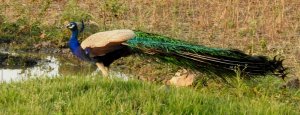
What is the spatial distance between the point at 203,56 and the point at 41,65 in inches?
114

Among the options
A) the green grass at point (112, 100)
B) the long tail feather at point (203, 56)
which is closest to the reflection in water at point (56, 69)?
the long tail feather at point (203, 56)

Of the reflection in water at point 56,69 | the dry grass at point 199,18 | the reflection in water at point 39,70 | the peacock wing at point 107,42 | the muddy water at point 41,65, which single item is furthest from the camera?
the dry grass at point 199,18

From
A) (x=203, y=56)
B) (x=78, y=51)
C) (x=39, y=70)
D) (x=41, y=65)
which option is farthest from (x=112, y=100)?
(x=41, y=65)

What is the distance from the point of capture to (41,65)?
846 cm

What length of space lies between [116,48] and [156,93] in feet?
4.98

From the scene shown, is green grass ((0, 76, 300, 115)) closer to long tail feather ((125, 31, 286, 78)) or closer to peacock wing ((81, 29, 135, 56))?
long tail feather ((125, 31, 286, 78))

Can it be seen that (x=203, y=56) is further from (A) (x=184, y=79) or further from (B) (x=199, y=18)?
(B) (x=199, y=18)

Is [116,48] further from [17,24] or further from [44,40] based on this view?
[17,24]

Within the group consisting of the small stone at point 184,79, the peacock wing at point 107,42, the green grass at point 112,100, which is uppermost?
the peacock wing at point 107,42

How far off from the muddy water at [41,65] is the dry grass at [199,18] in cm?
107

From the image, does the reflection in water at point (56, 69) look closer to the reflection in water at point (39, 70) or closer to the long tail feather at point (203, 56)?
the reflection in water at point (39, 70)

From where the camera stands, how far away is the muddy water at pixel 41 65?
8023mm

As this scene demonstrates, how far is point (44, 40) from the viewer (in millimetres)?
9516

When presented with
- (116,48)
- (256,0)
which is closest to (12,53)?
(116,48)
